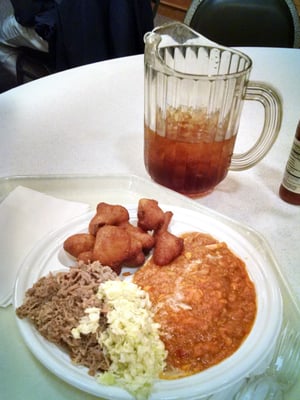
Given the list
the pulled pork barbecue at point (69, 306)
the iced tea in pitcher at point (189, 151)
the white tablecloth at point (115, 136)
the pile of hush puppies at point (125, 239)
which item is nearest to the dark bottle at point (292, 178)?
the white tablecloth at point (115, 136)

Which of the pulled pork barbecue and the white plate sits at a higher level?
the pulled pork barbecue

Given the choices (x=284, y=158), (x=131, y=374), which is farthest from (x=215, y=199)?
(x=131, y=374)

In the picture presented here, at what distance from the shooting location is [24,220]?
2.67 feet

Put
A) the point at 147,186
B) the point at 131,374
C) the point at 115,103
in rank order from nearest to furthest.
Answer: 1. the point at 131,374
2. the point at 147,186
3. the point at 115,103

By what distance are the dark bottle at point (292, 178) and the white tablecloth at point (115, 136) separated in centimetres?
2

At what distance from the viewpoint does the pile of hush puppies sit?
0.70 metres

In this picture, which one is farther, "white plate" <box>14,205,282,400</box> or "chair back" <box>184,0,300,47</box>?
"chair back" <box>184,0,300,47</box>

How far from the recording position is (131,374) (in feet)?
1.81

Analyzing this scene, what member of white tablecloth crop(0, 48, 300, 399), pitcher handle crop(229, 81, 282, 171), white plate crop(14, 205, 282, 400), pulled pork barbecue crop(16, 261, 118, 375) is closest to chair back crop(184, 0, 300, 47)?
white tablecloth crop(0, 48, 300, 399)

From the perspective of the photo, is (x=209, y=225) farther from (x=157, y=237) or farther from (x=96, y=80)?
(x=96, y=80)

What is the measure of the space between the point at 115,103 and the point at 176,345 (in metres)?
0.80

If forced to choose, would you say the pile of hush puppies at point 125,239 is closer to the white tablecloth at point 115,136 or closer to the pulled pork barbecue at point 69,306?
the pulled pork barbecue at point 69,306

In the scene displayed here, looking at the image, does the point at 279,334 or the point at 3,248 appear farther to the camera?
the point at 3,248

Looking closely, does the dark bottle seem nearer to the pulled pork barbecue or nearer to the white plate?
the white plate
